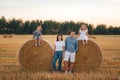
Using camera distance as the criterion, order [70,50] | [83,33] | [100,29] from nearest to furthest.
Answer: [70,50] → [83,33] → [100,29]

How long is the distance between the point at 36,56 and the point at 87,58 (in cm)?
215

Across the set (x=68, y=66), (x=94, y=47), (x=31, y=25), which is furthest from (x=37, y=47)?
(x=31, y=25)

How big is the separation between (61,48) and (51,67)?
Answer: 3.14 ft

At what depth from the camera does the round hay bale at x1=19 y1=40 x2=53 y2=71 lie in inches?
539

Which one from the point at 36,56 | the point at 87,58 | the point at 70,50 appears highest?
the point at 70,50

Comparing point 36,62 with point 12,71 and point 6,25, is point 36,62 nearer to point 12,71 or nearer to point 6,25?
point 12,71

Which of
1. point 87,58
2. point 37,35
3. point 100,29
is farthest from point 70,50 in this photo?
point 100,29

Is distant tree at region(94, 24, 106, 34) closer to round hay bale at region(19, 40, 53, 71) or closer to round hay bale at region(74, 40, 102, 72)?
round hay bale at region(74, 40, 102, 72)

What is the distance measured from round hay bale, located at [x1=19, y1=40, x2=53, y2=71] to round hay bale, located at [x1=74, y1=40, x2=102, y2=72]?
1209 millimetres

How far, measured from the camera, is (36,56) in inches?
546

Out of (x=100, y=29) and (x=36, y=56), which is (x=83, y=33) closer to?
(x=36, y=56)

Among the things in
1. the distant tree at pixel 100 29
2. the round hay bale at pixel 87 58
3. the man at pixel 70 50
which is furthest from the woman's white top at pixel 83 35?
the distant tree at pixel 100 29

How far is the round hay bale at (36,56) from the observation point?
13695 millimetres

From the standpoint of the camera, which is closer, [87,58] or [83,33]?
[83,33]
